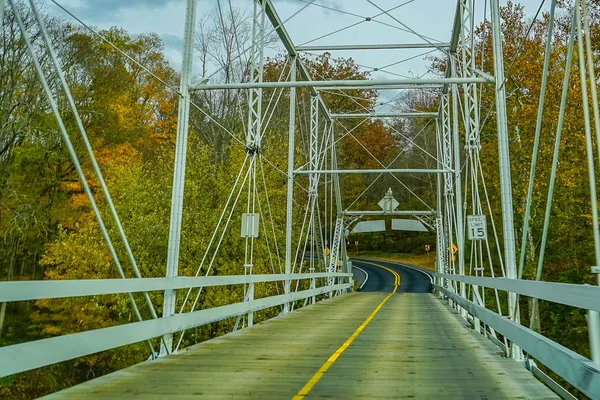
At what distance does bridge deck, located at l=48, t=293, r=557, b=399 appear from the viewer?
5.80 m

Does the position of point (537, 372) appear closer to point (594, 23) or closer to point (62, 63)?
point (594, 23)

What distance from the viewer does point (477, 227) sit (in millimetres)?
15398

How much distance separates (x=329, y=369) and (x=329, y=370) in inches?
2.9

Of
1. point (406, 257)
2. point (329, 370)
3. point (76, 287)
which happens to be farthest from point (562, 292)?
point (406, 257)

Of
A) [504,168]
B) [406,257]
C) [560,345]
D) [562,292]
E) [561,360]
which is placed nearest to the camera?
[562,292]

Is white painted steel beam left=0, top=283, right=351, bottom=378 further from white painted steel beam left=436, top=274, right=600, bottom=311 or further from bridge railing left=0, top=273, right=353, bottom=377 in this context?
white painted steel beam left=436, top=274, right=600, bottom=311

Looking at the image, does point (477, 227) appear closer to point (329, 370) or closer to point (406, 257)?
point (329, 370)

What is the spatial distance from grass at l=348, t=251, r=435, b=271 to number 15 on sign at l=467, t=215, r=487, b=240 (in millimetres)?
47335

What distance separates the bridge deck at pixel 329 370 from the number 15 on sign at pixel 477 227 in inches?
169

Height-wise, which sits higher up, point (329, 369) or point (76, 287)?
point (76, 287)

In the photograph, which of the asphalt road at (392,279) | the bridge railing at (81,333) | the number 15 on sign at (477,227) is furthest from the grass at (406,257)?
the bridge railing at (81,333)

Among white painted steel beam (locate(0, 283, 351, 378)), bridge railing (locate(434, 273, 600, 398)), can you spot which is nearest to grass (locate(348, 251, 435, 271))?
white painted steel beam (locate(0, 283, 351, 378))

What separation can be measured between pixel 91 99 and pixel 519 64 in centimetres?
2071

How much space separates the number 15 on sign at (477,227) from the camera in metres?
15.3
